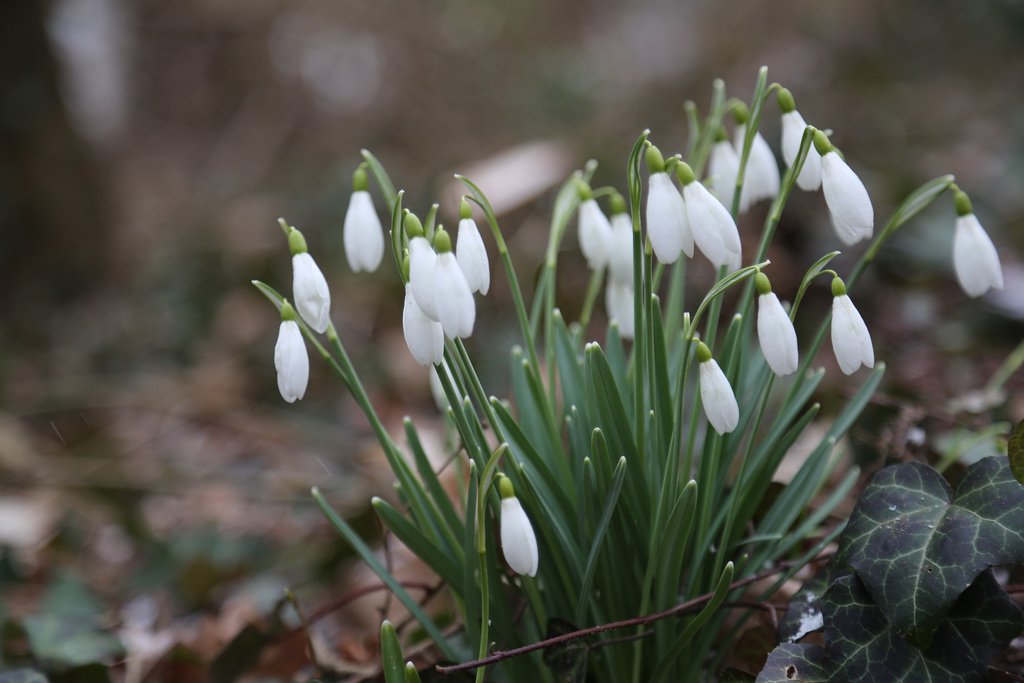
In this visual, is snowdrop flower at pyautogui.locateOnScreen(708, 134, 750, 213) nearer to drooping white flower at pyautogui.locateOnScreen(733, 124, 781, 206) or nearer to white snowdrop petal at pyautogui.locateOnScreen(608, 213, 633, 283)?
drooping white flower at pyautogui.locateOnScreen(733, 124, 781, 206)

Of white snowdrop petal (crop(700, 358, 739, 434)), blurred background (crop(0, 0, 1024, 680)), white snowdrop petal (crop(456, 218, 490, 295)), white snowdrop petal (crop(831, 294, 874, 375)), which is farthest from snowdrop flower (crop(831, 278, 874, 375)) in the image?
blurred background (crop(0, 0, 1024, 680))

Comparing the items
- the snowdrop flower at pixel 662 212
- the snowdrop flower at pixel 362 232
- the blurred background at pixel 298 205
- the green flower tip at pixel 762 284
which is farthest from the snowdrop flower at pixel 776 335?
the blurred background at pixel 298 205

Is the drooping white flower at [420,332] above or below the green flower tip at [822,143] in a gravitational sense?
below

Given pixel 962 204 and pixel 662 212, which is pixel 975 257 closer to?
pixel 962 204

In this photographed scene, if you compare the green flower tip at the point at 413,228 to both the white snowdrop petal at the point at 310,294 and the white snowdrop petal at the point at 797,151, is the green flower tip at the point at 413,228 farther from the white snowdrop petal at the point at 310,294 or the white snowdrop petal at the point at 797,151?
the white snowdrop petal at the point at 797,151

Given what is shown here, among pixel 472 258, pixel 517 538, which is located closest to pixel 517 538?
pixel 517 538

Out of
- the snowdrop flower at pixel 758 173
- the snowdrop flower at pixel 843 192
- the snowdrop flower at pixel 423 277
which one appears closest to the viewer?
the snowdrop flower at pixel 423 277
